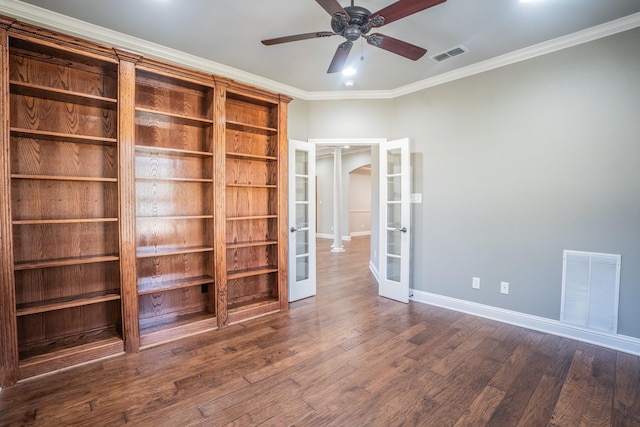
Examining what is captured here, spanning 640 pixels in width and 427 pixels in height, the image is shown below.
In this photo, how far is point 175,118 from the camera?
3.07 m

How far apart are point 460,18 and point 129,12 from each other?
2.67m

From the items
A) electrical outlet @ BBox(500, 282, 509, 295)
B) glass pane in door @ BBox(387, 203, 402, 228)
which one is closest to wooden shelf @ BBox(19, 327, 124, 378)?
glass pane in door @ BBox(387, 203, 402, 228)

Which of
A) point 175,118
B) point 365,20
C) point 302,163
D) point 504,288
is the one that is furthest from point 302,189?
point 504,288

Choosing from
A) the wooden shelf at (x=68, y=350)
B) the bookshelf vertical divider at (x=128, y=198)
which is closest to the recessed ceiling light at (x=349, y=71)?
the bookshelf vertical divider at (x=128, y=198)

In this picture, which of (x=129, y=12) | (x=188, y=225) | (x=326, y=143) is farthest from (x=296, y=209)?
(x=129, y=12)

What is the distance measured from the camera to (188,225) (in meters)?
3.21

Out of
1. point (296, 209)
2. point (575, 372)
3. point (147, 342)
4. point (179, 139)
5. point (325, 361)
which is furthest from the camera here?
point (296, 209)

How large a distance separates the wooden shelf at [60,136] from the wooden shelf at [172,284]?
1.33m

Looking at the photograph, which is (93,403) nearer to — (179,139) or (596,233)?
(179,139)

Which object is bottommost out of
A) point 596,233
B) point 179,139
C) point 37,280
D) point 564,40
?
point 37,280

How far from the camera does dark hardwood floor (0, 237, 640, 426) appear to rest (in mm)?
1846

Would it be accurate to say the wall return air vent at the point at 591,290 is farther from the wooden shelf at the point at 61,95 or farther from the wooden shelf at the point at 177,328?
the wooden shelf at the point at 61,95

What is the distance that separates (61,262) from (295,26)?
2.68 m

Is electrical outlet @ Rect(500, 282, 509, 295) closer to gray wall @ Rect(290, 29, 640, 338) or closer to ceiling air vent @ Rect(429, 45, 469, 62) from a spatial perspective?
gray wall @ Rect(290, 29, 640, 338)
